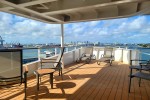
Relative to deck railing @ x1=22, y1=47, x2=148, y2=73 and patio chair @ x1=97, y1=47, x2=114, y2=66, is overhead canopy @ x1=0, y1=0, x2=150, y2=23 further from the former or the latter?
patio chair @ x1=97, y1=47, x2=114, y2=66

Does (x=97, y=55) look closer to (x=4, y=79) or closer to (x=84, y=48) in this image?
(x=84, y=48)

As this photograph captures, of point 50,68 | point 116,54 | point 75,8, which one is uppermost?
point 75,8

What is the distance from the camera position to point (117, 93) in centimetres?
346

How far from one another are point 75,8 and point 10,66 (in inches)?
98.5

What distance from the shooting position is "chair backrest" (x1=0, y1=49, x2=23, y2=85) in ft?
9.08

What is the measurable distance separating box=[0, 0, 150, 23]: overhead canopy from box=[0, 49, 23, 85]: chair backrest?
1.29m

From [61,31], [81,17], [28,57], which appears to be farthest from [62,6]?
[28,57]

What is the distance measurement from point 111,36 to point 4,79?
44.7 ft

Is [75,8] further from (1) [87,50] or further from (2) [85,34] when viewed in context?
(2) [85,34]

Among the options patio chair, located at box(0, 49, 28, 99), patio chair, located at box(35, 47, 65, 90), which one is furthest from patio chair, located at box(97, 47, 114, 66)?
patio chair, located at box(0, 49, 28, 99)

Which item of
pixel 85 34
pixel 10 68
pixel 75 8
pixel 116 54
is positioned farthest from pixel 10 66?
pixel 85 34

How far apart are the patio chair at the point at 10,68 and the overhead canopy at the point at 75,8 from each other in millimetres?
1300

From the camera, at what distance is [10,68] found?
2828mm

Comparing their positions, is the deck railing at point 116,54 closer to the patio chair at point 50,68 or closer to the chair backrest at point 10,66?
the patio chair at point 50,68
